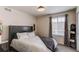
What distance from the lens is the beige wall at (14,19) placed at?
1.28 metres

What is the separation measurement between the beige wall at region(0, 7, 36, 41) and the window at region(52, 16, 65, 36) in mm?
364

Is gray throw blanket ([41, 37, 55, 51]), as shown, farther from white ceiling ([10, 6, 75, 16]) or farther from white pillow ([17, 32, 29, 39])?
white ceiling ([10, 6, 75, 16])

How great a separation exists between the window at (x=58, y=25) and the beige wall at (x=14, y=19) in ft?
1.20

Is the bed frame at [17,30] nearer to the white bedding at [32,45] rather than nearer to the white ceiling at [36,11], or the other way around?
the white bedding at [32,45]

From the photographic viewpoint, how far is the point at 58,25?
3.92 ft

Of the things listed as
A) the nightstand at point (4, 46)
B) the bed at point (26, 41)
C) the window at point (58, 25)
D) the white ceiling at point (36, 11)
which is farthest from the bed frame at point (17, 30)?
the window at point (58, 25)

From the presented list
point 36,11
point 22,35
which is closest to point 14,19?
point 22,35

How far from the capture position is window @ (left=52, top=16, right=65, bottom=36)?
1.15 meters

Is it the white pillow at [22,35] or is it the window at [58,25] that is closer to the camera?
the window at [58,25]

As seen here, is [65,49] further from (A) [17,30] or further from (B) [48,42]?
(A) [17,30]

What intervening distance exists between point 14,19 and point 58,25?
795 mm
